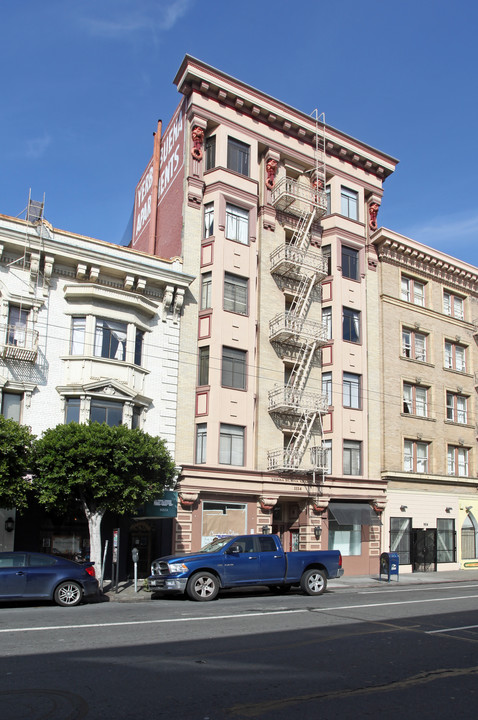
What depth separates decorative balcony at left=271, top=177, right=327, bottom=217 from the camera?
100 ft

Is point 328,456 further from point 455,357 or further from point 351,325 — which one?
point 455,357

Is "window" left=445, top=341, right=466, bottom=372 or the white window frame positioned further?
"window" left=445, top=341, right=466, bottom=372

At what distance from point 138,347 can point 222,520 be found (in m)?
7.82

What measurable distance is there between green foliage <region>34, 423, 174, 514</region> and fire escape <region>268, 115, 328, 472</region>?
28.0 ft

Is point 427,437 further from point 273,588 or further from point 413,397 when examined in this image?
point 273,588

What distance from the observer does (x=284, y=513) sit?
30.0 metres

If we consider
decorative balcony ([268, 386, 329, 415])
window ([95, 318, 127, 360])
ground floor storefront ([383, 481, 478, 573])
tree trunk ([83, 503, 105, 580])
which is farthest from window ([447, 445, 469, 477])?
tree trunk ([83, 503, 105, 580])

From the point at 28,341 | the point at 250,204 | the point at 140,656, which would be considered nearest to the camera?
the point at 140,656

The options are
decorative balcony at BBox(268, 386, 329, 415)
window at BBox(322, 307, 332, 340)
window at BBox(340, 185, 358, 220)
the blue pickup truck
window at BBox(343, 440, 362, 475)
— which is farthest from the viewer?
window at BBox(340, 185, 358, 220)

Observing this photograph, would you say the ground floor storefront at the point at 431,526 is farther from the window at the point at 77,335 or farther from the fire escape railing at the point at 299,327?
the window at the point at 77,335

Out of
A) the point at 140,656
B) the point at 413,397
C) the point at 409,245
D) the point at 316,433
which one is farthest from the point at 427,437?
the point at 140,656

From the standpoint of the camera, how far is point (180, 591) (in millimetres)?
16984

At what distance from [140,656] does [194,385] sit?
18.0 metres

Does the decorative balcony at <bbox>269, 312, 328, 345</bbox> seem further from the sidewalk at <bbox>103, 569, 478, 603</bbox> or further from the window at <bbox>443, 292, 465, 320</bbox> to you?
the window at <bbox>443, 292, 465, 320</bbox>
